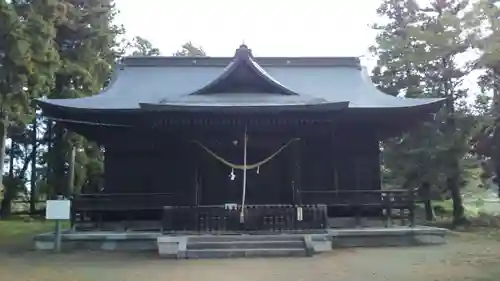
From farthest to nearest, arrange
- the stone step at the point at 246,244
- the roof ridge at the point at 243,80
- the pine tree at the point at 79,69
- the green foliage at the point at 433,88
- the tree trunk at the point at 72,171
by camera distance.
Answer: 1. the pine tree at the point at 79,69
2. the tree trunk at the point at 72,171
3. the green foliage at the point at 433,88
4. the roof ridge at the point at 243,80
5. the stone step at the point at 246,244

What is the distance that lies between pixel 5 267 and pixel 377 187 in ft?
32.7

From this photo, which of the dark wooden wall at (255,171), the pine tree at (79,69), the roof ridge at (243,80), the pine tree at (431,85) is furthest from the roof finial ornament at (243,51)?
the pine tree at (79,69)

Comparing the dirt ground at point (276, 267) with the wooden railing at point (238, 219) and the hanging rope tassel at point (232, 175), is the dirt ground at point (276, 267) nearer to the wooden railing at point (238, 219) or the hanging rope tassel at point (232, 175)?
the wooden railing at point (238, 219)

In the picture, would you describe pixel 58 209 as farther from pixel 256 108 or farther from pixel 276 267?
pixel 276 267

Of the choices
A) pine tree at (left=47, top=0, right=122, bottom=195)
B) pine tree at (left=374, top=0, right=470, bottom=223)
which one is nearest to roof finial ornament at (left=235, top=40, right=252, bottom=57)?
pine tree at (left=374, top=0, right=470, bottom=223)

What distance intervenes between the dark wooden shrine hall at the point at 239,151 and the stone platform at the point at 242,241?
559 mm

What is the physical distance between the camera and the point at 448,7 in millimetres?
19828

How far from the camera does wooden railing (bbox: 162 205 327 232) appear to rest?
1194cm

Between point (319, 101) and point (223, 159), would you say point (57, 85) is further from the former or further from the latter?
point (319, 101)

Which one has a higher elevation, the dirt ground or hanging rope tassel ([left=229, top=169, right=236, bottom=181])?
hanging rope tassel ([left=229, top=169, right=236, bottom=181])

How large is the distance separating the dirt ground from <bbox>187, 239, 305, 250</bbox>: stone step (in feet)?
2.52

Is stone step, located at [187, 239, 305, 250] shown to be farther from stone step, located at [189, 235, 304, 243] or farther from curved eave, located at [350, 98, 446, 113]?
curved eave, located at [350, 98, 446, 113]

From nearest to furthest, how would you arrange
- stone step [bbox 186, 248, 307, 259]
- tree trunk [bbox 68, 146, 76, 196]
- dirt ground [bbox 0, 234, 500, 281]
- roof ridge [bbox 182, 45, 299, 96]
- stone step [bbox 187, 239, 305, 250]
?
1. dirt ground [bbox 0, 234, 500, 281]
2. stone step [bbox 186, 248, 307, 259]
3. stone step [bbox 187, 239, 305, 250]
4. roof ridge [bbox 182, 45, 299, 96]
5. tree trunk [bbox 68, 146, 76, 196]

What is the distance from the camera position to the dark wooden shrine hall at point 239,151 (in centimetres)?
1203
